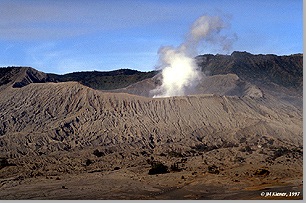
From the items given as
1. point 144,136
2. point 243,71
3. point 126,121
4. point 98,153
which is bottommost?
point 98,153

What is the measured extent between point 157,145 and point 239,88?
3247 cm

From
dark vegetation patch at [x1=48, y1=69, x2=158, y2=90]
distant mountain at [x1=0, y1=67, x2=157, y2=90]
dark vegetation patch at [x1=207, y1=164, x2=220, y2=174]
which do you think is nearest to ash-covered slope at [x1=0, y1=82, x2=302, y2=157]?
dark vegetation patch at [x1=207, y1=164, x2=220, y2=174]

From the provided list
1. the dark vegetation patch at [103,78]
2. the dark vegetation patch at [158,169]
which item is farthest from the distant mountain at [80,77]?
the dark vegetation patch at [158,169]

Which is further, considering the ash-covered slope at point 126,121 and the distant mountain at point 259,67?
the distant mountain at point 259,67

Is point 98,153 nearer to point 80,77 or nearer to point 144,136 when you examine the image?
point 144,136

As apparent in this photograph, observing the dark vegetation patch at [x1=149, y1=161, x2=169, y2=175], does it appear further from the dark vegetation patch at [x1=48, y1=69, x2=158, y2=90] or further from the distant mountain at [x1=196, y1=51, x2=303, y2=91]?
the dark vegetation patch at [x1=48, y1=69, x2=158, y2=90]

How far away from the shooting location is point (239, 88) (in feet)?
274

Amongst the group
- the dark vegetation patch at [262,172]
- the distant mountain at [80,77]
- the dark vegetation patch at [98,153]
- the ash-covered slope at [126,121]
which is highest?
the distant mountain at [80,77]

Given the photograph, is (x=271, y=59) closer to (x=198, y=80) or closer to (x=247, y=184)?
(x=198, y=80)

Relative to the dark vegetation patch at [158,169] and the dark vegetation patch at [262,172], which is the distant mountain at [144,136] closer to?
the dark vegetation patch at [262,172]

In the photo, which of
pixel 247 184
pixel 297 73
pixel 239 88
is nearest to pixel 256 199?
pixel 247 184

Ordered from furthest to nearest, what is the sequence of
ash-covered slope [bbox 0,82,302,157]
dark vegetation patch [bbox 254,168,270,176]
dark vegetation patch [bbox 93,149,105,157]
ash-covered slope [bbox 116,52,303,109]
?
ash-covered slope [bbox 116,52,303,109]
ash-covered slope [bbox 0,82,302,157]
dark vegetation patch [bbox 93,149,105,157]
dark vegetation patch [bbox 254,168,270,176]

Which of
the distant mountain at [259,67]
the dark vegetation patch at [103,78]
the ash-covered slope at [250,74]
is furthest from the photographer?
the dark vegetation patch at [103,78]

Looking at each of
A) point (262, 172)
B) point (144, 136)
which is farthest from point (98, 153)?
point (262, 172)
